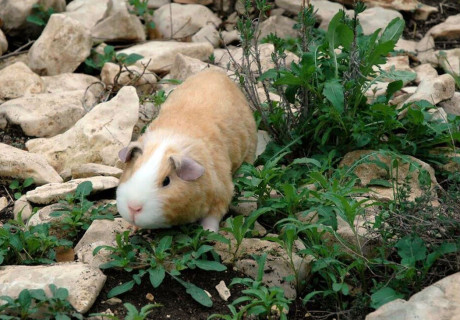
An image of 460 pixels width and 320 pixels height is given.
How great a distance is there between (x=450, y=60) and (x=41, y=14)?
4845 mm

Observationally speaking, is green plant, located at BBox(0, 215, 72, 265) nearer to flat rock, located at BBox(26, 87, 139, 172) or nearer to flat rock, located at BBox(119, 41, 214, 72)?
flat rock, located at BBox(26, 87, 139, 172)

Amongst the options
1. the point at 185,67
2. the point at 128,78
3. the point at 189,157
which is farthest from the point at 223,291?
the point at 128,78

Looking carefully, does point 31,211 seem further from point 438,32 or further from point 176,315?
point 438,32

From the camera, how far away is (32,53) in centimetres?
815

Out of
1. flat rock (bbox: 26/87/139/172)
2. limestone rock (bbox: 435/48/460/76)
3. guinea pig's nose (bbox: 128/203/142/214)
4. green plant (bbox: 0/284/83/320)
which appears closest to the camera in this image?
green plant (bbox: 0/284/83/320)

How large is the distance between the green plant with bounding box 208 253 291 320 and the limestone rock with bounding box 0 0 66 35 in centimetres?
519

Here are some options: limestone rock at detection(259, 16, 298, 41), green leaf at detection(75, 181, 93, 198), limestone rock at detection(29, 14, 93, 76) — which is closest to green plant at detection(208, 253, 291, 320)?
green leaf at detection(75, 181, 93, 198)

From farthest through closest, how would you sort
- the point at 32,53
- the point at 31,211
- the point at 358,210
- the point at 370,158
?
the point at 32,53 → the point at 370,158 → the point at 31,211 → the point at 358,210

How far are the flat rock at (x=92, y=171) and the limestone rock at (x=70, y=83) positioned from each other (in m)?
1.85

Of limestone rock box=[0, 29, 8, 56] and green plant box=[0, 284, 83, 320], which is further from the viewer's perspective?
limestone rock box=[0, 29, 8, 56]

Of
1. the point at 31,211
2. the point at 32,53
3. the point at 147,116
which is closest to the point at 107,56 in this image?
the point at 32,53

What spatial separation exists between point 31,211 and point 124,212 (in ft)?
4.09

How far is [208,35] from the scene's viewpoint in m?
9.22

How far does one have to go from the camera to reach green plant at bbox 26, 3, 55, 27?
8555mm
